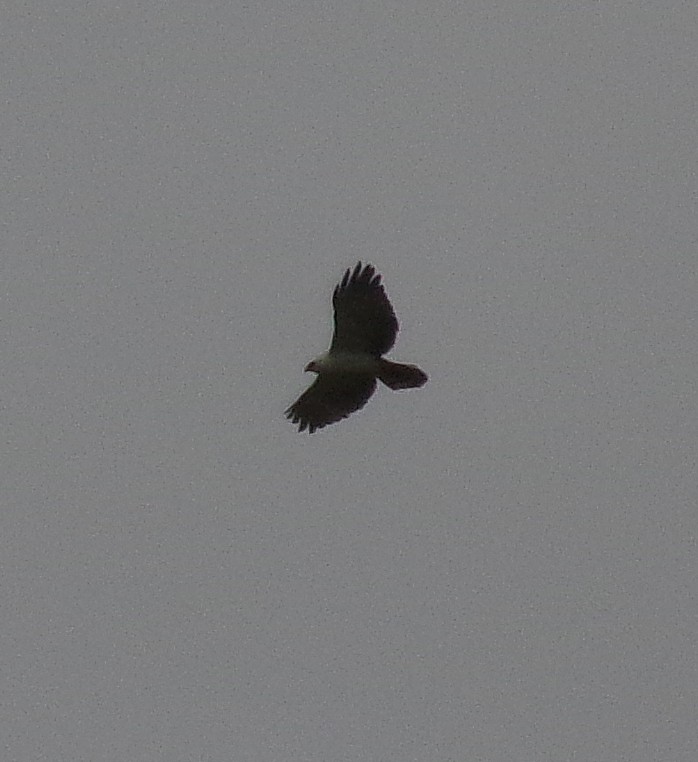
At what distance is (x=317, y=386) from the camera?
38656 mm

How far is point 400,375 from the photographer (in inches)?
1468

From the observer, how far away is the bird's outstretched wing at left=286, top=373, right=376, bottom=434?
38250 millimetres

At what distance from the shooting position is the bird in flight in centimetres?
3719

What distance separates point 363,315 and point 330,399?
1849mm

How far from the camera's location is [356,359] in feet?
124

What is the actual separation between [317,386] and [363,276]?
2167 mm

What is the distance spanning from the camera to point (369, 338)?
3759 centimetres

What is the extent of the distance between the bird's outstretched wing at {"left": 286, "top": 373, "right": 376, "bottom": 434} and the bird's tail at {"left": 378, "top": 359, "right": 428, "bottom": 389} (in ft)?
1.64

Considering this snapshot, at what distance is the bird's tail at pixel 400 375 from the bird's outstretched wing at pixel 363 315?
275 millimetres

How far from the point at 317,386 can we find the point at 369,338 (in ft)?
4.74

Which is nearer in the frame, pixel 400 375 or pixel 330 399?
pixel 400 375

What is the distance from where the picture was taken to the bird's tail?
37.2 meters

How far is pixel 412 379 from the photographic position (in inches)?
1465

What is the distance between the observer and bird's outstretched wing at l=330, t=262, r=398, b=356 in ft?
122
